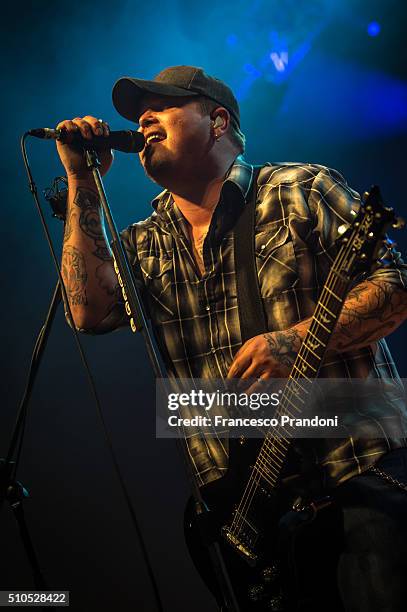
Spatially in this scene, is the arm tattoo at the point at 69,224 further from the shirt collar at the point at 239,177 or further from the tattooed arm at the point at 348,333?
the tattooed arm at the point at 348,333

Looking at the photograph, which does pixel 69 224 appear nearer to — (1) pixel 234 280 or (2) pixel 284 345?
(1) pixel 234 280

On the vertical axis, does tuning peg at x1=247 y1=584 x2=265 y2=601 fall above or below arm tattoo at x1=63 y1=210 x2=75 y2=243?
below

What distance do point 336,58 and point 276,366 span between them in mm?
1877

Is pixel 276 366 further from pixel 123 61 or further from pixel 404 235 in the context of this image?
pixel 123 61

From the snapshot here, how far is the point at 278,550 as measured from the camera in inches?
60.6

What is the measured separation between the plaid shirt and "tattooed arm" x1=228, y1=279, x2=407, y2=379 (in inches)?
2.0

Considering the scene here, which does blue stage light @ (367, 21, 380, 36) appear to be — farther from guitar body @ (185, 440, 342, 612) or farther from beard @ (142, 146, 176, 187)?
guitar body @ (185, 440, 342, 612)

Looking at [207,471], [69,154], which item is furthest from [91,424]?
[69,154]

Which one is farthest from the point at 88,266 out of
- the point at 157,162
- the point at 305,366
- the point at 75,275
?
the point at 305,366

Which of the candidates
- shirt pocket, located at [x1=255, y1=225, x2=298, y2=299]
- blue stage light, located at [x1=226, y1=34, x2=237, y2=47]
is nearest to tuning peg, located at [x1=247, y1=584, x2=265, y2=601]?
shirt pocket, located at [x1=255, y1=225, x2=298, y2=299]

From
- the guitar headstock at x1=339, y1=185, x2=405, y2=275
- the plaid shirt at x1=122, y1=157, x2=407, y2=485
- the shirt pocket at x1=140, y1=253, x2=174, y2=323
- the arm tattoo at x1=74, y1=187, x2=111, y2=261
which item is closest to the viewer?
the guitar headstock at x1=339, y1=185, x2=405, y2=275

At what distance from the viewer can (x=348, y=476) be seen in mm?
1554

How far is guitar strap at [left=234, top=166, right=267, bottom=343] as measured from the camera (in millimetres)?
1813
